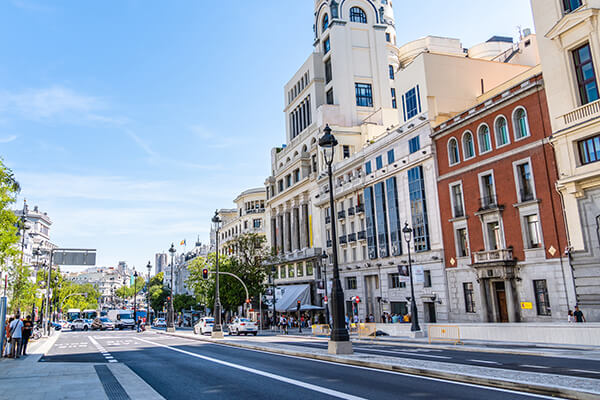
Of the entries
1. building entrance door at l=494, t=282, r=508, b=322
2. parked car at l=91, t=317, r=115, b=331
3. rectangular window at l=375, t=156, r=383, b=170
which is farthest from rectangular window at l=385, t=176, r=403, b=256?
parked car at l=91, t=317, r=115, b=331

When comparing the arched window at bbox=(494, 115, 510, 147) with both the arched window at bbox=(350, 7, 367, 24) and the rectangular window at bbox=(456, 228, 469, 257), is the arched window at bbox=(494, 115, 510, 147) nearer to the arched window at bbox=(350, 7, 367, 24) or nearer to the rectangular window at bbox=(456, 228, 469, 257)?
the rectangular window at bbox=(456, 228, 469, 257)

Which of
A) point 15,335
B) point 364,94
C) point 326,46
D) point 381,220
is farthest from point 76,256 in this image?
point 326,46

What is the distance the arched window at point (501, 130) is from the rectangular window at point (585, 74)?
18.4 ft

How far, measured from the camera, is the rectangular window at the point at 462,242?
122 feet

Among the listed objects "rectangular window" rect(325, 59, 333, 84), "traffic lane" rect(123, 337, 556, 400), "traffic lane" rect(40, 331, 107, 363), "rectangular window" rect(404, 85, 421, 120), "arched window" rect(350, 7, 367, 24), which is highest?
"arched window" rect(350, 7, 367, 24)

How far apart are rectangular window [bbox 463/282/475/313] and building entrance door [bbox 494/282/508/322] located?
7.27ft

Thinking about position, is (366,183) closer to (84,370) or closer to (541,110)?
(541,110)

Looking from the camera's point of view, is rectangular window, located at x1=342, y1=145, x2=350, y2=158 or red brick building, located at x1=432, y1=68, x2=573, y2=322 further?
rectangular window, located at x1=342, y1=145, x2=350, y2=158

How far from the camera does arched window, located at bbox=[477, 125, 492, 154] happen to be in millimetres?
35334

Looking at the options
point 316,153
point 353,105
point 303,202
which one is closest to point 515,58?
point 353,105

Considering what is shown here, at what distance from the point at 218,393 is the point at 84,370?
619cm

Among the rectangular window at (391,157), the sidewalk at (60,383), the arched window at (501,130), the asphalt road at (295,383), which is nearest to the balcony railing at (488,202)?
the arched window at (501,130)

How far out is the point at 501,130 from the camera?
112 ft

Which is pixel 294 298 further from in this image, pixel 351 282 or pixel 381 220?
pixel 381 220
